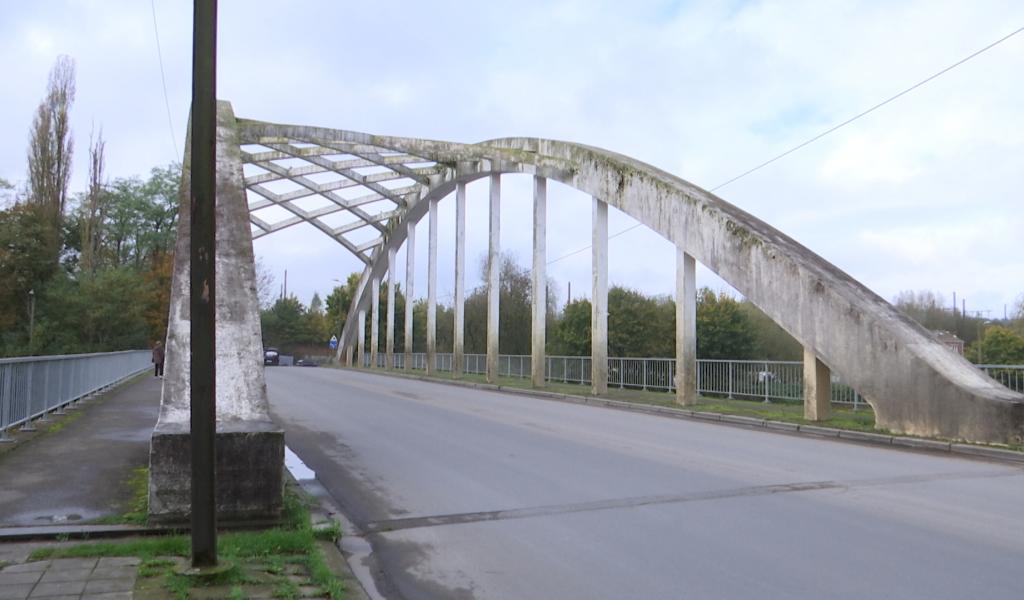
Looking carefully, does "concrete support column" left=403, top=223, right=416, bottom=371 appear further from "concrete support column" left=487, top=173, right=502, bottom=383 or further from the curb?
the curb

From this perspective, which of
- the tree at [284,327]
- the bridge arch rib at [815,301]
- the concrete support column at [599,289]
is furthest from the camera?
the tree at [284,327]

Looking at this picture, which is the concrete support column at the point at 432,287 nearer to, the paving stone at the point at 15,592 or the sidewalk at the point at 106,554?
the sidewalk at the point at 106,554

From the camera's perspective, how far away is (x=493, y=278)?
30234 millimetres

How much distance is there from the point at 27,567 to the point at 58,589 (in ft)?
1.92

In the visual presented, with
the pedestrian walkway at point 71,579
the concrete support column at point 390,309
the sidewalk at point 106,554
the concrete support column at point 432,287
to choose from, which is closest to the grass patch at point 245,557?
the sidewalk at point 106,554

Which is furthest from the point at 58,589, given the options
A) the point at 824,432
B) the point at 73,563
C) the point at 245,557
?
the point at 824,432

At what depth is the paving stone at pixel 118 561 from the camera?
4723 mm

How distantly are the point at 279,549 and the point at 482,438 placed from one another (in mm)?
6579

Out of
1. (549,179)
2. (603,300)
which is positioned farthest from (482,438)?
(549,179)

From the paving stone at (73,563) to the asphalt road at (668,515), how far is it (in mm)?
1801

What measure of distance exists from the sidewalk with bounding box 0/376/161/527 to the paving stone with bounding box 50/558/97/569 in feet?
3.57

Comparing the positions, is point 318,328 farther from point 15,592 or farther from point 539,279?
point 15,592

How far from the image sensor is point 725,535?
5809 mm

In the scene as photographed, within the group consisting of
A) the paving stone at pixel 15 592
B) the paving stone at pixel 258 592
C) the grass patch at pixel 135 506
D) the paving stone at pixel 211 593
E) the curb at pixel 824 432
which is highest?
the grass patch at pixel 135 506
